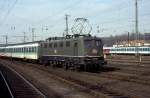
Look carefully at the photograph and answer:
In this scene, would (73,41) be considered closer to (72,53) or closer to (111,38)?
(72,53)

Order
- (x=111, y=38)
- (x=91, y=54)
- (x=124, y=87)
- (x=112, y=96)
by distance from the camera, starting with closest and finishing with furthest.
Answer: (x=112, y=96), (x=124, y=87), (x=91, y=54), (x=111, y=38)

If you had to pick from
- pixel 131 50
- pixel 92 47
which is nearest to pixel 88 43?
pixel 92 47

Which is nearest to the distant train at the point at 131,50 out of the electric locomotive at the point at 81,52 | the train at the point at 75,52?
the train at the point at 75,52

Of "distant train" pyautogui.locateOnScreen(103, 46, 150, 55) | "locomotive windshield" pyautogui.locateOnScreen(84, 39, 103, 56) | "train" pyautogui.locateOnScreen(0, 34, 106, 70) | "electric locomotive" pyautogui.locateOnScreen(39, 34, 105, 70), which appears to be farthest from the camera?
"distant train" pyautogui.locateOnScreen(103, 46, 150, 55)

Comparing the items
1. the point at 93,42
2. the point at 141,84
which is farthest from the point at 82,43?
the point at 141,84

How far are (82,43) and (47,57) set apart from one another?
35.9ft

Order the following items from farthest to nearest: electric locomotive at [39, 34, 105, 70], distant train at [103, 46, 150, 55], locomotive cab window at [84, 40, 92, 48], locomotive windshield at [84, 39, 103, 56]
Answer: distant train at [103, 46, 150, 55] → locomotive cab window at [84, 40, 92, 48] → locomotive windshield at [84, 39, 103, 56] → electric locomotive at [39, 34, 105, 70]

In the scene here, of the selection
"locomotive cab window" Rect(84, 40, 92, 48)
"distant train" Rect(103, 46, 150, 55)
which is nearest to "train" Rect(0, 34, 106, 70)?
"locomotive cab window" Rect(84, 40, 92, 48)

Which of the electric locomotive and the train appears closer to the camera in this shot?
the electric locomotive

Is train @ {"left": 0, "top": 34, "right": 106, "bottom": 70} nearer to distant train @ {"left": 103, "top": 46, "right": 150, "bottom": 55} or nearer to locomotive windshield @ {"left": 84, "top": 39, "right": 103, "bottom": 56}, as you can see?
locomotive windshield @ {"left": 84, "top": 39, "right": 103, "bottom": 56}

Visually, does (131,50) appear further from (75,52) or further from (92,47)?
(92,47)

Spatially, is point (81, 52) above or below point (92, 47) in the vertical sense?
below

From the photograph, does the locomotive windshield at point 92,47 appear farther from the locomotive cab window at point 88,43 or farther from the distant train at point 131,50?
the distant train at point 131,50

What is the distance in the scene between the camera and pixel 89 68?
28281 millimetres
